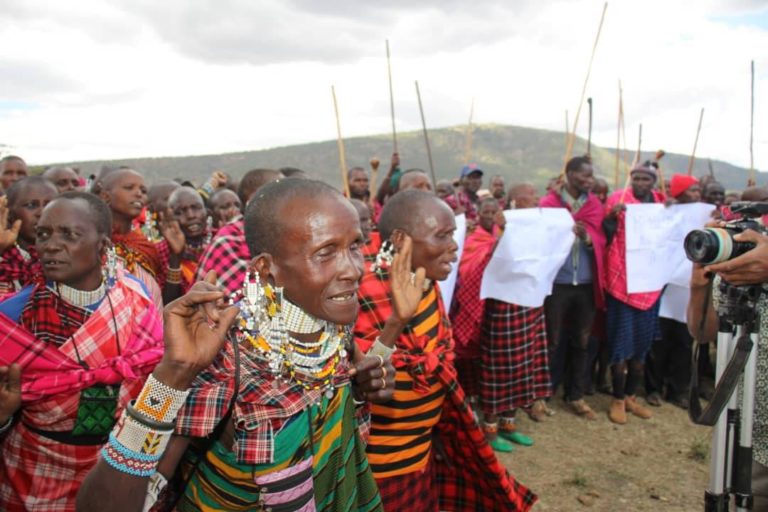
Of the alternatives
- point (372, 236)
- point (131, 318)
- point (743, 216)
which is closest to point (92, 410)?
point (131, 318)

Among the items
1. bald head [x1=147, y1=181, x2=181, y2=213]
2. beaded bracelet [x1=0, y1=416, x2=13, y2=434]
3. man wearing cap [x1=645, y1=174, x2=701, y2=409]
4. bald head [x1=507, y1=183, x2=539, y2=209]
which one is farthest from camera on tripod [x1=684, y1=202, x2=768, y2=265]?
bald head [x1=147, y1=181, x2=181, y2=213]

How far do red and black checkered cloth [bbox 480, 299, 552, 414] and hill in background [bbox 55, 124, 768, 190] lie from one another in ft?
109

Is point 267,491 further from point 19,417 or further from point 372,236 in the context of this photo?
point 372,236

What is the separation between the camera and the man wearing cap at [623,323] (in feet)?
17.7

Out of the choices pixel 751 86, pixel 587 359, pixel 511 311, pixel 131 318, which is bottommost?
pixel 587 359

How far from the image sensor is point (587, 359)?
18.3 ft

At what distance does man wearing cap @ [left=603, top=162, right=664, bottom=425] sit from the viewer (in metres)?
5.40

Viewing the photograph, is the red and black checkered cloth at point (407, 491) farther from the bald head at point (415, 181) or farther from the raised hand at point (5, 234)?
the bald head at point (415, 181)

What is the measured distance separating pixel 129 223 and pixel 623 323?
4.41 meters

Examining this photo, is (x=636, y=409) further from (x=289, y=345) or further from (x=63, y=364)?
(x=63, y=364)

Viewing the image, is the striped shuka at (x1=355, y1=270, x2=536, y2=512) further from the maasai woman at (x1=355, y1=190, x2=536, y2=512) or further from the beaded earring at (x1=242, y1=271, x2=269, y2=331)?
the beaded earring at (x1=242, y1=271, x2=269, y2=331)

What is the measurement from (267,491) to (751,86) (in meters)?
11.1

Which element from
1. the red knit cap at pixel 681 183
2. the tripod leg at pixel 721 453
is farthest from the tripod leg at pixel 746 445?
the red knit cap at pixel 681 183

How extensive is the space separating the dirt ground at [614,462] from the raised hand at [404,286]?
2.38m
